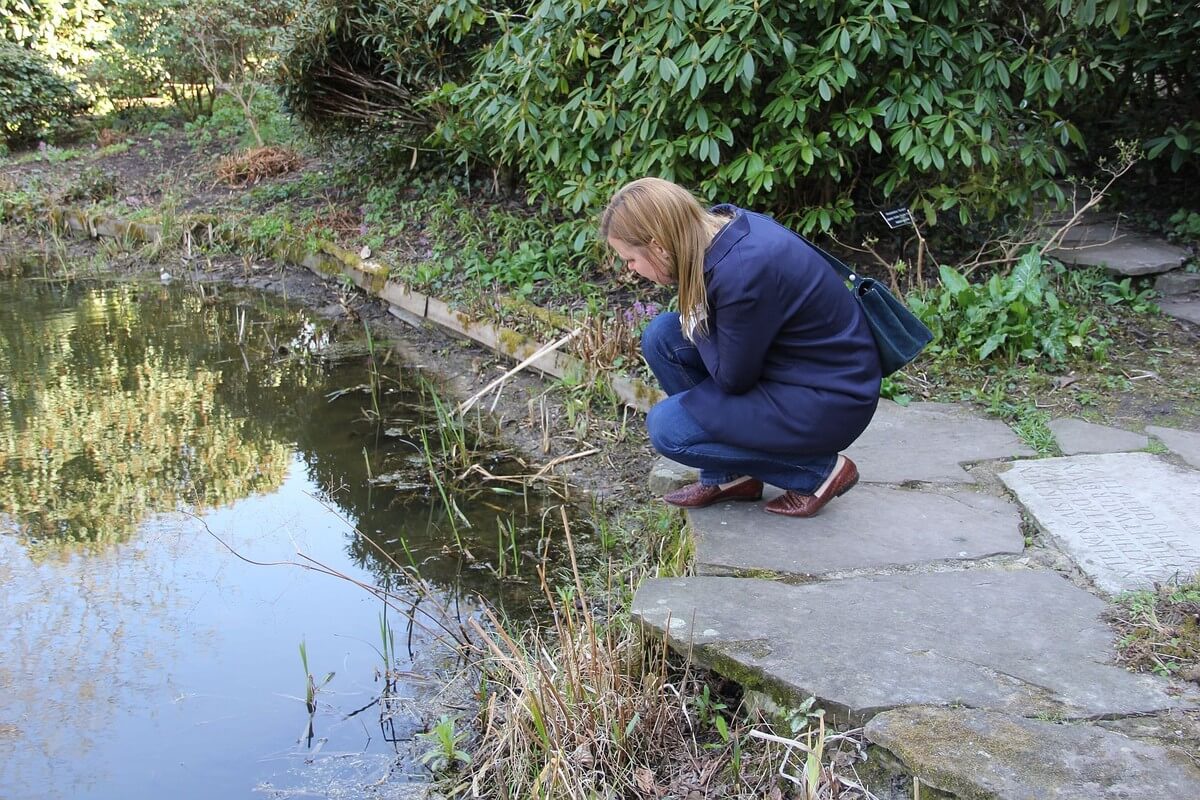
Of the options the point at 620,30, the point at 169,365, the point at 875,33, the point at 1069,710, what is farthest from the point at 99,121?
the point at 1069,710

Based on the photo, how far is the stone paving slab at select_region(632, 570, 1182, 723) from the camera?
2238mm

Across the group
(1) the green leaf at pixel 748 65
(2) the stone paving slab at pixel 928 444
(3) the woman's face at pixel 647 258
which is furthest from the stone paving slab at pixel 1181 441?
(1) the green leaf at pixel 748 65

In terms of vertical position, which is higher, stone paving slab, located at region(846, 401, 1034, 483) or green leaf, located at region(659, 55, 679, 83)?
green leaf, located at region(659, 55, 679, 83)

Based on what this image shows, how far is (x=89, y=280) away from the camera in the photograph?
8391mm

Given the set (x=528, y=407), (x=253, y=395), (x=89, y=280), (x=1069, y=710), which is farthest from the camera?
(x=89, y=280)

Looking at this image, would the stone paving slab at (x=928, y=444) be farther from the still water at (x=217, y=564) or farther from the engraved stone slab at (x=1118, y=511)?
the still water at (x=217, y=564)

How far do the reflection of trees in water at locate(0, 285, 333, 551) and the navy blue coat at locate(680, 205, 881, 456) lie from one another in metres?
2.37

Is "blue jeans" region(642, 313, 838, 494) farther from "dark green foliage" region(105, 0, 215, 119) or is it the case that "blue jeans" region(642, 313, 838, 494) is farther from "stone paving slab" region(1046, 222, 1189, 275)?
"dark green foliage" region(105, 0, 215, 119)

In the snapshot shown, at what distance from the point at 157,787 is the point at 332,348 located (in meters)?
4.03

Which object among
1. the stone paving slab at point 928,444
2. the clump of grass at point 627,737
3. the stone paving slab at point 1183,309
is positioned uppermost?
the stone paving slab at point 1183,309

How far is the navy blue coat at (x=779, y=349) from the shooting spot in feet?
9.27

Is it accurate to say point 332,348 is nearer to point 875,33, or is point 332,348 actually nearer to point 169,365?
point 169,365

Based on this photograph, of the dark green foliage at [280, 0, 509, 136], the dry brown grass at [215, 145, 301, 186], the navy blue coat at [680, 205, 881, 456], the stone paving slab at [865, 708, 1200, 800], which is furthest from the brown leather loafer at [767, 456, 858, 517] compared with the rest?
the dry brown grass at [215, 145, 301, 186]

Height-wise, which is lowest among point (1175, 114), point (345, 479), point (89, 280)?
point (89, 280)
